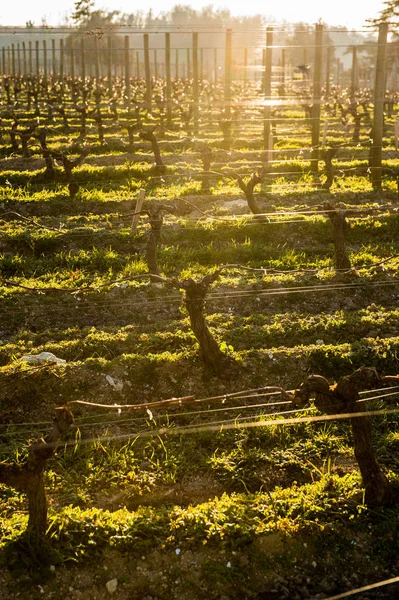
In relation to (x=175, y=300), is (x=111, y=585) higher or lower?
lower

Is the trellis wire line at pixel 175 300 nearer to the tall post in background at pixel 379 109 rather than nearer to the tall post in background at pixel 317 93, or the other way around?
the tall post in background at pixel 379 109

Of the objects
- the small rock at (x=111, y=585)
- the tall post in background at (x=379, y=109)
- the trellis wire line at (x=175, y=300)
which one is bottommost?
the small rock at (x=111, y=585)

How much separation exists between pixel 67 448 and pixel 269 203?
862 centimetres

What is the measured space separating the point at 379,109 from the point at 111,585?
12.9 m

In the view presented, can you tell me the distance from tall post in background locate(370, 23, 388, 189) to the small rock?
12.2m

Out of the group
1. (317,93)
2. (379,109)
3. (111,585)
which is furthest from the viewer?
(317,93)

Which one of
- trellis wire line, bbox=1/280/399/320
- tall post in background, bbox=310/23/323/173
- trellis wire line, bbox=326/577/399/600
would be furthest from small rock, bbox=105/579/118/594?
tall post in background, bbox=310/23/323/173

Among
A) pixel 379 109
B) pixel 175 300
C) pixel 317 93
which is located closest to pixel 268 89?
pixel 317 93

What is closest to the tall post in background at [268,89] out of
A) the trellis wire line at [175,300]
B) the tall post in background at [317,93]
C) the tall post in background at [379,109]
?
the tall post in background at [317,93]

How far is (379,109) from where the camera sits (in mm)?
15086

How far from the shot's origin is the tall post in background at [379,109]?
15.1 m

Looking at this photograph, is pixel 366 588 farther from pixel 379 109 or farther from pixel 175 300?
pixel 379 109

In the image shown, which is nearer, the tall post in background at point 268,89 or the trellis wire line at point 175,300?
the trellis wire line at point 175,300

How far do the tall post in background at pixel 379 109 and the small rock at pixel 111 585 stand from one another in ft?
39.9
